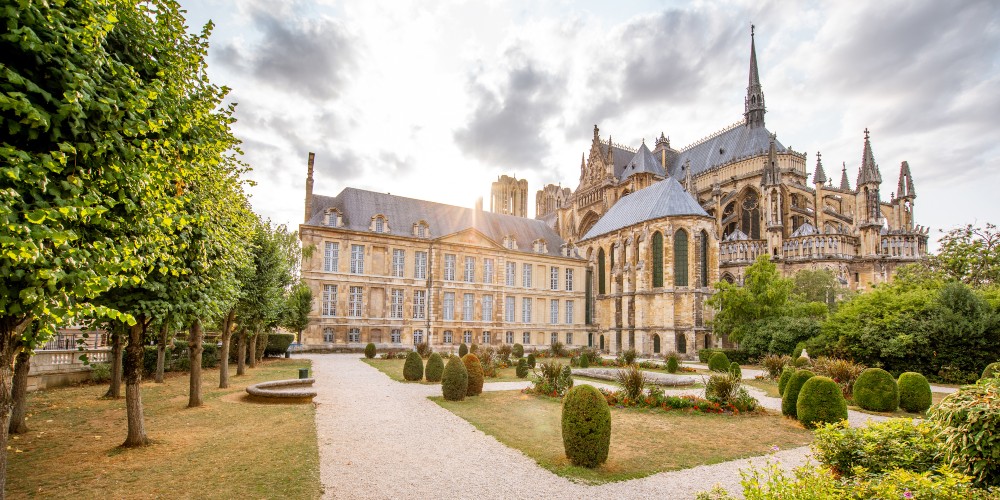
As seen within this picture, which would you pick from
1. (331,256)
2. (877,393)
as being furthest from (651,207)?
(877,393)

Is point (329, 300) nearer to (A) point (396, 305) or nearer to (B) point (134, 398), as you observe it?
(A) point (396, 305)

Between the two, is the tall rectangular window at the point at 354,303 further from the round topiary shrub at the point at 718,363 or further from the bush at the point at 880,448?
the bush at the point at 880,448

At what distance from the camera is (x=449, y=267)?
38.9m

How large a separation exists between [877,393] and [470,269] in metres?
29.2

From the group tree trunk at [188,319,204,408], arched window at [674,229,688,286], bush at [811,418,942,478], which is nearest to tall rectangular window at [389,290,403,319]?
arched window at [674,229,688,286]

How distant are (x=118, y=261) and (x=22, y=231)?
4.03 feet

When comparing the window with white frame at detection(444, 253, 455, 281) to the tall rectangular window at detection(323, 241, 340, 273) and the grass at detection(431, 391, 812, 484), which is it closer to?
the tall rectangular window at detection(323, 241, 340, 273)

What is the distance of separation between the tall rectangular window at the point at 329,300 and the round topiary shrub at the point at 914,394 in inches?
1217

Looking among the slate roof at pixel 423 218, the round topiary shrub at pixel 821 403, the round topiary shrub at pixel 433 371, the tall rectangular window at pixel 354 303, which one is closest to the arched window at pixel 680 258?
the slate roof at pixel 423 218

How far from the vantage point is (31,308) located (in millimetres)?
4445

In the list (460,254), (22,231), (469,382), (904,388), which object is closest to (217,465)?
(22,231)

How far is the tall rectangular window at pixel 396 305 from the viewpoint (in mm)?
36531

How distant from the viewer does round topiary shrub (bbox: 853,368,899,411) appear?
13.8 m

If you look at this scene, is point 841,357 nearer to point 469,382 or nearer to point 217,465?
point 469,382
